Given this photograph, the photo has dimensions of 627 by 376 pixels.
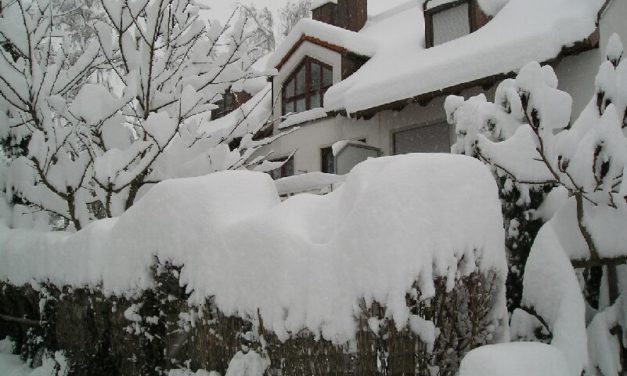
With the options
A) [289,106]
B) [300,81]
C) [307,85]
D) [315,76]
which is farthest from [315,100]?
[289,106]

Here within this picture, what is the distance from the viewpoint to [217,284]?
104 inches

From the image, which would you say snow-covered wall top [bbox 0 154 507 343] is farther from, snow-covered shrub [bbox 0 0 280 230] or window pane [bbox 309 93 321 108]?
window pane [bbox 309 93 321 108]

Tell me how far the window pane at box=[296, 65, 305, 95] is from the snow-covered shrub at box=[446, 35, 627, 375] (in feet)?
36.9

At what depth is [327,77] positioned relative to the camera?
1331 centimetres

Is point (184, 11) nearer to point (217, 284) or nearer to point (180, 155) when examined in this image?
point (180, 155)

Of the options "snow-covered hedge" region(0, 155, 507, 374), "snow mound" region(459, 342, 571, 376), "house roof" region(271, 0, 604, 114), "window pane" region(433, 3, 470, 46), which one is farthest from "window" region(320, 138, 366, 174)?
"snow mound" region(459, 342, 571, 376)

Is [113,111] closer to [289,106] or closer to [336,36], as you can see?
[336,36]

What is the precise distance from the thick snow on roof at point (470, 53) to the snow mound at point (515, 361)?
23.9 ft

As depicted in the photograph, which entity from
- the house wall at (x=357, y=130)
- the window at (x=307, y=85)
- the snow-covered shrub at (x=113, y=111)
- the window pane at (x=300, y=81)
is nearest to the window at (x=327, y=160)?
the house wall at (x=357, y=130)

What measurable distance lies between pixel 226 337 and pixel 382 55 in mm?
11170

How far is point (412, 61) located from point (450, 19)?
4.62ft

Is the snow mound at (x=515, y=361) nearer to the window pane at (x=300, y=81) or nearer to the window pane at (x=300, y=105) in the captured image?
the window pane at (x=300, y=105)

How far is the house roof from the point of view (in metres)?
8.41

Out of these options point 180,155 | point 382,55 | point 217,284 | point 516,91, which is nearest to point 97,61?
point 180,155
